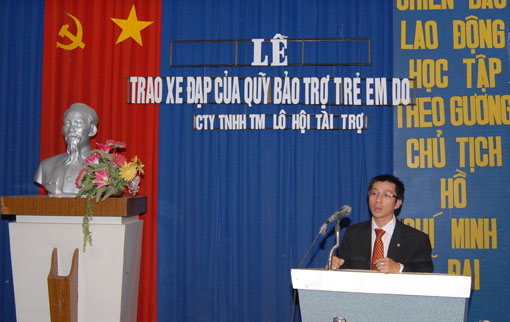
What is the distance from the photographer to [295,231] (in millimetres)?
3482

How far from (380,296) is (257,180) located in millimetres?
2140

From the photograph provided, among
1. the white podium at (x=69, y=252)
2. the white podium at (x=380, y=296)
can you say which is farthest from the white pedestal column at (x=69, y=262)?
the white podium at (x=380, y=296)

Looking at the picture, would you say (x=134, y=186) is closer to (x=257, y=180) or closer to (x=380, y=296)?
(x=257, y=180)

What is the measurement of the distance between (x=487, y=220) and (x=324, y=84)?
1613mm

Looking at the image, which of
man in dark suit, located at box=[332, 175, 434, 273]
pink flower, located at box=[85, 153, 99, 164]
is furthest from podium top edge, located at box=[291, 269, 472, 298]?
pink flower, located at box=[85, 153, 99, 164]

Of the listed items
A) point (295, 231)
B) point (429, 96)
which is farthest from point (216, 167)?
point (429, 96)

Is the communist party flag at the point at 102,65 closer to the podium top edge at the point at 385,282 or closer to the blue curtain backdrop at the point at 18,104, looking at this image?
the blue curtain backdrop at the point at 18,104

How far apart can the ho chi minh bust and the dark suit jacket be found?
1824 millimetres

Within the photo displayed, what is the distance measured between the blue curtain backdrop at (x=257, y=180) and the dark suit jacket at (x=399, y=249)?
924 millimetres

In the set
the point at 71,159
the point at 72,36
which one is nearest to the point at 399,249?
the point at 71,159

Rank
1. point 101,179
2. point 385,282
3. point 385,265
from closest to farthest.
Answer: point 385,282 → point 385,265 → point 101,179

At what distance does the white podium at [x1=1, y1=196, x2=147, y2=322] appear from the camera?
2.80 metres

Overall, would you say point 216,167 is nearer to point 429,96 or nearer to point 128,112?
point 128,112

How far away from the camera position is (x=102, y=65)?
12.1 ft
